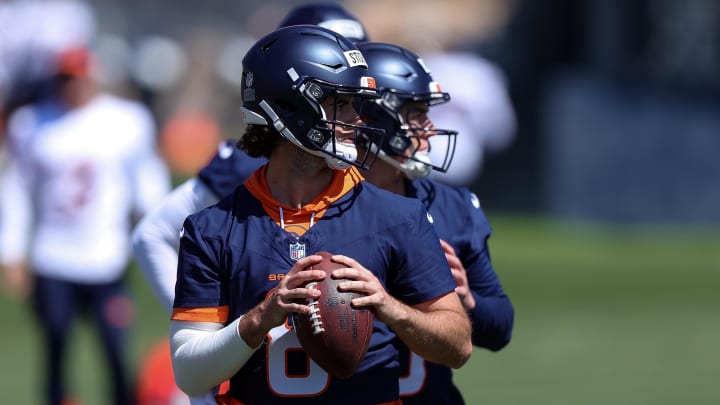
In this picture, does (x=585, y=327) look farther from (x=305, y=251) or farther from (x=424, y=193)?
(x=305, y=251)

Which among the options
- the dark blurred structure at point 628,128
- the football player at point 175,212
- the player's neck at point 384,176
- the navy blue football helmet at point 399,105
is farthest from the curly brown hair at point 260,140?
the dark blurred structure at point 628,128

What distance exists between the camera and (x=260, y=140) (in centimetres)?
398

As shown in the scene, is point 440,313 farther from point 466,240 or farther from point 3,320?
point 3,320

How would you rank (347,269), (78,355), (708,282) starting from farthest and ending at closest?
(708,282) → (78,355) → (347,269)

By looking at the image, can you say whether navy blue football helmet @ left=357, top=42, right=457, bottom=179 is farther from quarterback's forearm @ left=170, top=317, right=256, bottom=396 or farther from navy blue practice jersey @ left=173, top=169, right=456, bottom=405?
quarterback's forearm @ left=170, top=317, right=256, bottom=396

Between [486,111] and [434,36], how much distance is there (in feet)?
7.96

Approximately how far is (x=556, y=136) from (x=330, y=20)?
12631mm

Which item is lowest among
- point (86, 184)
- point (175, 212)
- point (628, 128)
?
point (628, 128)

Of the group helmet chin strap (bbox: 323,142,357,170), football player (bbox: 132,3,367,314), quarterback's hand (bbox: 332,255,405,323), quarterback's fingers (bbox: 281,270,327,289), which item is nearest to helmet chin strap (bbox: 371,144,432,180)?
football player (bbox: 132,3,367,314)

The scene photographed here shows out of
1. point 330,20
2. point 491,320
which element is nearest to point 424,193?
point 491,320

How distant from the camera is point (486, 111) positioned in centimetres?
1720

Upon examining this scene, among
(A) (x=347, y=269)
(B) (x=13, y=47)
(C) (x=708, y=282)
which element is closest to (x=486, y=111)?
(C) (x=708, y=282)

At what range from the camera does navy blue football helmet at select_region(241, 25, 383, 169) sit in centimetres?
375

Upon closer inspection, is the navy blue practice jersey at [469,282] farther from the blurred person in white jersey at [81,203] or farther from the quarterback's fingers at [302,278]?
the blurred person in white jersey at [81,203]
